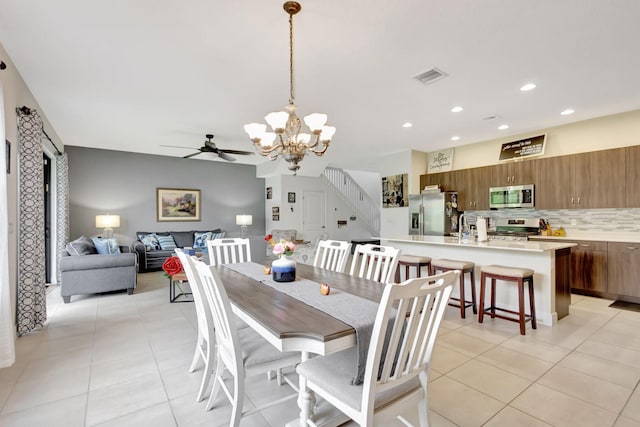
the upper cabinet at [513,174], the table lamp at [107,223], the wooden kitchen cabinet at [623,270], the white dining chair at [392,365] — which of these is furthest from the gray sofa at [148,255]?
the wooden kitchen cabinet at [623,270]

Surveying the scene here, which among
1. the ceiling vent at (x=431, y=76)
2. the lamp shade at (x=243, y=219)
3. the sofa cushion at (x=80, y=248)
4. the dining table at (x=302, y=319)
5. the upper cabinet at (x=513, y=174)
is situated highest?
the ceiling vent at (x=431, y=76)

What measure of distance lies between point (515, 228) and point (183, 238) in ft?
23.2

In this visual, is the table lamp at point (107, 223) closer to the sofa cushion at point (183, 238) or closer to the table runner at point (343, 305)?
the sofa cushion at point (183, 238)

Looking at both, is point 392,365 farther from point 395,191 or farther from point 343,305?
point 395,191

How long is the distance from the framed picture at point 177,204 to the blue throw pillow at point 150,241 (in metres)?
0.61

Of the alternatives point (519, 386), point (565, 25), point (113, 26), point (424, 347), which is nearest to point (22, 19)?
point (113, 26)

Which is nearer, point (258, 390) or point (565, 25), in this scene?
point (258, 390)

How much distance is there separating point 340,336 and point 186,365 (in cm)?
187

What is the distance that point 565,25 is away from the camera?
2.35 metres

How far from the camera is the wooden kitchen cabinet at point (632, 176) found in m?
4.18

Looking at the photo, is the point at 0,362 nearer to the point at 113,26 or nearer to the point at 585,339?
the point at 113,26

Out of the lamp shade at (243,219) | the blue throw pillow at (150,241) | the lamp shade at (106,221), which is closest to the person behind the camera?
the lamp shade at (106,221)

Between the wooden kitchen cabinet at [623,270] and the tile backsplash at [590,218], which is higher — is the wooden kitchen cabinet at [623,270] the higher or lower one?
the lower one

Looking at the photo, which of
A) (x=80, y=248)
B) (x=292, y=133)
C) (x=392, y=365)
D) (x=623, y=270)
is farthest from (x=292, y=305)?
(x=623, y=270)
